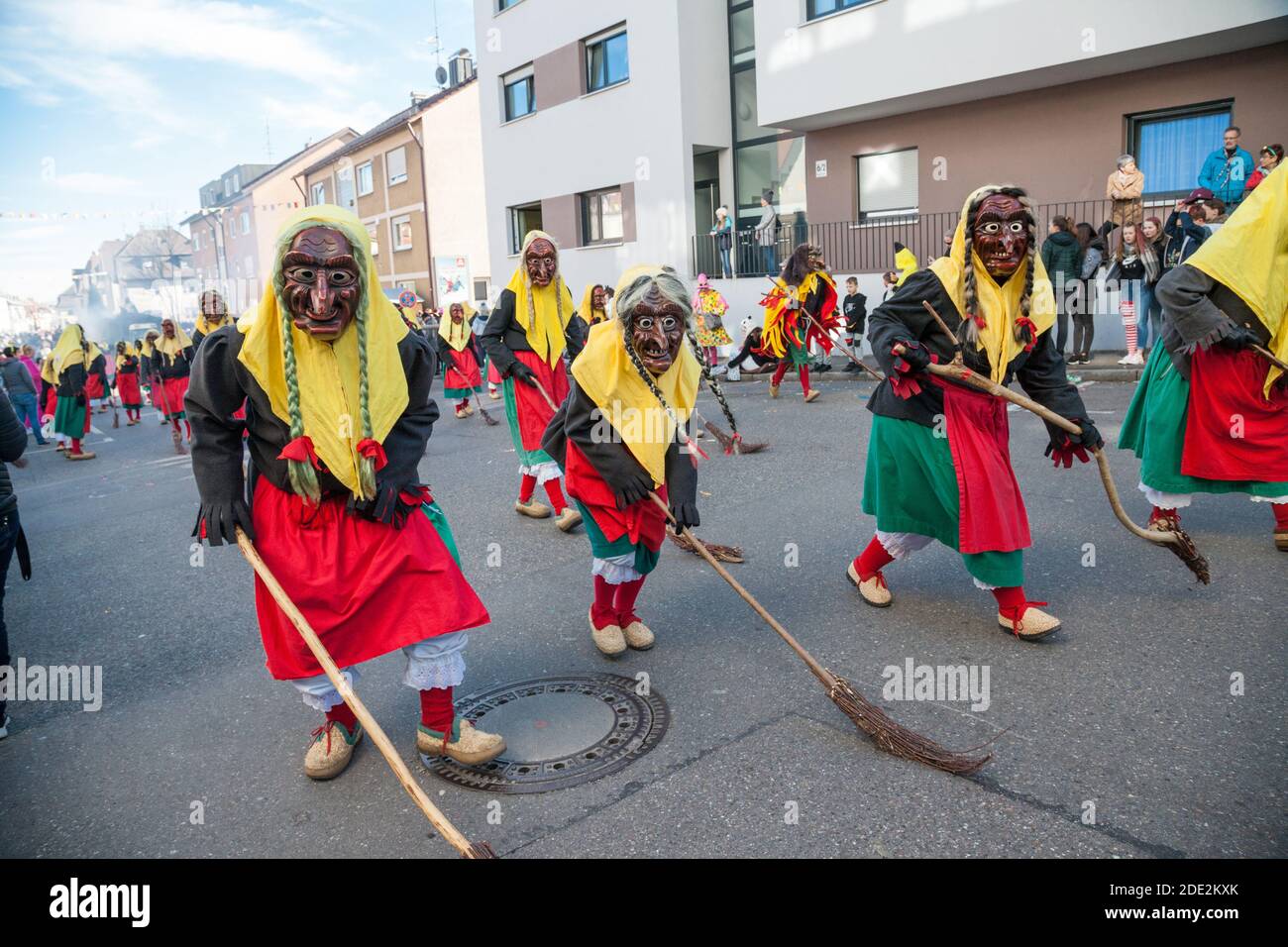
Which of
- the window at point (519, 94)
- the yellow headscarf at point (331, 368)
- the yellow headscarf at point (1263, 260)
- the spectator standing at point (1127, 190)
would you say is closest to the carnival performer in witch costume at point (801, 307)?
the spectator standing at point (1127, 190)

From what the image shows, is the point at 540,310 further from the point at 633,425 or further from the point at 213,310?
the point at 213,310

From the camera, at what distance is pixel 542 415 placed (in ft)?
22.1

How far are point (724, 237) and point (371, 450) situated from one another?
17.3 metres

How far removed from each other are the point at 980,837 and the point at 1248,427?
3.26 m

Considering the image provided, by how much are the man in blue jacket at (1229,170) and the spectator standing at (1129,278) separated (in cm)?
98

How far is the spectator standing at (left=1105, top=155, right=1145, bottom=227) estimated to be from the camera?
12.4m

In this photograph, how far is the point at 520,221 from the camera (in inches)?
985

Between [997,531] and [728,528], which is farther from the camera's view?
[728,528]

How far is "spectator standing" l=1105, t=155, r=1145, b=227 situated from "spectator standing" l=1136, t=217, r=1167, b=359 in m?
0.48

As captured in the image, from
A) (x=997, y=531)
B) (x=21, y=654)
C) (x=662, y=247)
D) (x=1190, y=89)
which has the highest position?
(x=1190, y=89)

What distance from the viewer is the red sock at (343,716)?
349 centimetres

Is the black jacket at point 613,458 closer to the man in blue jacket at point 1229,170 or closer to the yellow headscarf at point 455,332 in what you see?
the man in blue jacket at point 1229,170

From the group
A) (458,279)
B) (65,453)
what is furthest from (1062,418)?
(458,279)

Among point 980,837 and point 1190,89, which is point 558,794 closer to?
point 980,837
